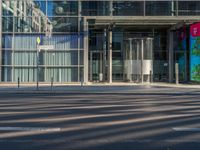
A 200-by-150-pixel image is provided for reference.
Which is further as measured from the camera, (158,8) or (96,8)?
(158,8)

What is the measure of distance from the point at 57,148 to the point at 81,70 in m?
32.4

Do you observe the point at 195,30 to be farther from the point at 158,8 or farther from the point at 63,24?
the point at 63,24

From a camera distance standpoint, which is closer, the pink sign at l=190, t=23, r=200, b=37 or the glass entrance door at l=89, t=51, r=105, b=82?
the pink sign at l=190, t=23, r=200, b=37

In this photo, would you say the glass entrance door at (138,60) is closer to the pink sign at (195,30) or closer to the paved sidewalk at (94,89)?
the pink sign at (195,30)

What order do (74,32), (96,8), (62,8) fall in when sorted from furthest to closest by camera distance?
(96,8) → (62,8) → (74,32)

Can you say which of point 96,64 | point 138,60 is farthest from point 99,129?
point 96,64

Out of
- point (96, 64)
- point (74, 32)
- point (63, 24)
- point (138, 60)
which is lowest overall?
point (96, 64)

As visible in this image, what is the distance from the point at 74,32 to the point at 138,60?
664 centimetres

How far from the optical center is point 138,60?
4056cm

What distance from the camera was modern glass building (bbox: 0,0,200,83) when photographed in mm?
40562

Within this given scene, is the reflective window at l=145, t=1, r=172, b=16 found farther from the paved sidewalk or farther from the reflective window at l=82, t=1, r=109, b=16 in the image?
the paved sidewalk

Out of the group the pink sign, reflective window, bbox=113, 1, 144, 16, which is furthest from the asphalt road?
reflective window, bbox=113, 1, 144, 16

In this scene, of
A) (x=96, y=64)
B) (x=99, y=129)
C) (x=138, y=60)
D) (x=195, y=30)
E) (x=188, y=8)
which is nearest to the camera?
(x=99, y=129)

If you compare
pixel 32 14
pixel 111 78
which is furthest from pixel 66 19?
pixel 111 78
